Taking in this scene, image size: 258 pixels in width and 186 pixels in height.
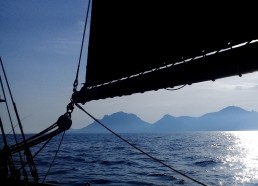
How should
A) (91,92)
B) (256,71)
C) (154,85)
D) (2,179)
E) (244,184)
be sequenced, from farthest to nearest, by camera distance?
1. (244,184)
2. (2,179)
3. (91,92)
4. (154,85)
5. (256,71)

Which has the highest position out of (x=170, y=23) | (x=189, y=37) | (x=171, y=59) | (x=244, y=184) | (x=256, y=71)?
(x=170, y=23)

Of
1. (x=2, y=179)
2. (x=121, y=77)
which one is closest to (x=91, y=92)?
(x=121, y=77)

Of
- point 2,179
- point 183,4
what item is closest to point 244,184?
point 2,179

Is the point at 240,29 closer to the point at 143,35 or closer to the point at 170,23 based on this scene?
the point at 170,23

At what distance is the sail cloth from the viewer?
2.86 m

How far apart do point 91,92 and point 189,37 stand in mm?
2211

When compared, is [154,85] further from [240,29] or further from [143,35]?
[240,29]

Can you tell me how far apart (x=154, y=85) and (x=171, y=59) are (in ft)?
1.45

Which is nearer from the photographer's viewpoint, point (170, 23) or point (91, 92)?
point (170, 23)

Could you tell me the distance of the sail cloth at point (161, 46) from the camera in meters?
2.86

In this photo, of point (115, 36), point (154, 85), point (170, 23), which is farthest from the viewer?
point (115, 36)

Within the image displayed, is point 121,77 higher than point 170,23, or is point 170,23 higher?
point 170,23

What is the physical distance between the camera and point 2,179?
6156mm

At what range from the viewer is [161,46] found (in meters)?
3.73
